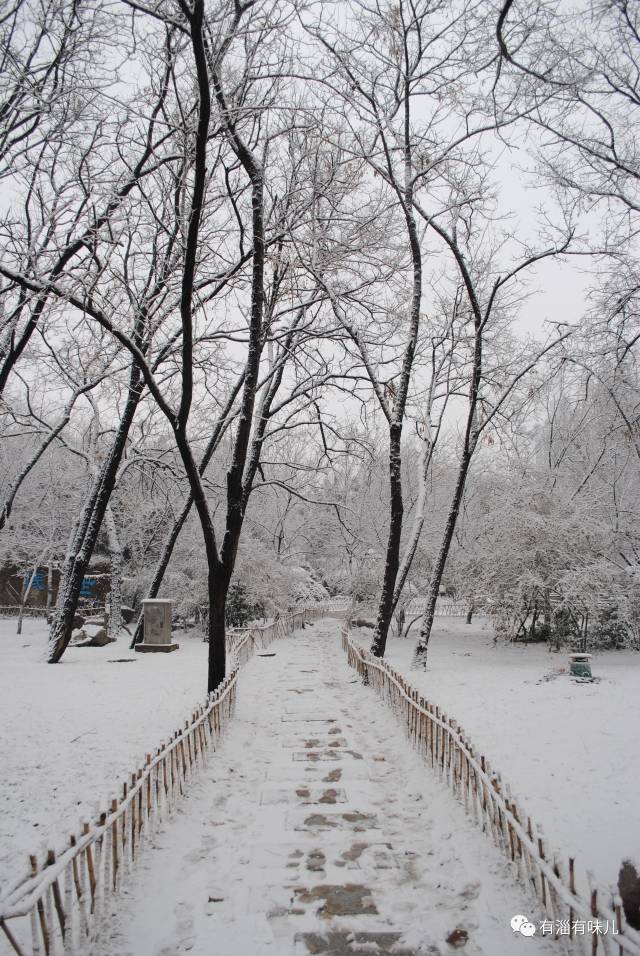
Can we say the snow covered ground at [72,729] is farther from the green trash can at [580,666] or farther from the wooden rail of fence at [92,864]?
the green trash can at [580,666]

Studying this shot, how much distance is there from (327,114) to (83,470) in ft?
67.0

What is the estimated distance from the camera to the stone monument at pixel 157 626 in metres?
17.1

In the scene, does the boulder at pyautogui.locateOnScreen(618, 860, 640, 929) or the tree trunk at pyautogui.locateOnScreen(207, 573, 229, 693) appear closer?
the boulder at pyautogui.locateOnScreen(618, 860, 640, 929)

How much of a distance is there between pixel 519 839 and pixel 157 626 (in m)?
14.8

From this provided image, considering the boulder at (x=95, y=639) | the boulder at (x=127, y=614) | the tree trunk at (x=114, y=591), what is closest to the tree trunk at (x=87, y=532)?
the boulder at (x=95, y=639)

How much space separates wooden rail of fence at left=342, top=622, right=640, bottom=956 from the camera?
2.86 m

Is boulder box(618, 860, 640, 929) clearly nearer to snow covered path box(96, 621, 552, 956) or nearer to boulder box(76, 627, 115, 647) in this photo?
snow covered path box(96, 621, 552, 956)

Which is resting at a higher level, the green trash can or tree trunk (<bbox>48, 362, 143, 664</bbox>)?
tree trunk (<bbox>48, 362, 143, 664</bbox>)

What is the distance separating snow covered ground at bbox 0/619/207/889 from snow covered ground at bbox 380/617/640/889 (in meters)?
3.69

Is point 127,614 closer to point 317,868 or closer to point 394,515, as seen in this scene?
point 394,515

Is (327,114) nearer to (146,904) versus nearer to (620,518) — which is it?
(146,904)

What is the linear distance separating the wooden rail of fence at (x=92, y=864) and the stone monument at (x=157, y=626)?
37.0 feet

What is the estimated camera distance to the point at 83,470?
2602cm

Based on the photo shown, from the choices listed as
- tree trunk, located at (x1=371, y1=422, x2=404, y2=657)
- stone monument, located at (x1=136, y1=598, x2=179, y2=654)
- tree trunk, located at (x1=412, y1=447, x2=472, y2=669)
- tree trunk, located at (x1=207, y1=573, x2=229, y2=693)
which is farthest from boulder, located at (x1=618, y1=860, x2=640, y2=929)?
stone monument, located at (x1=136, y1=598, x2=179, y2=654)
